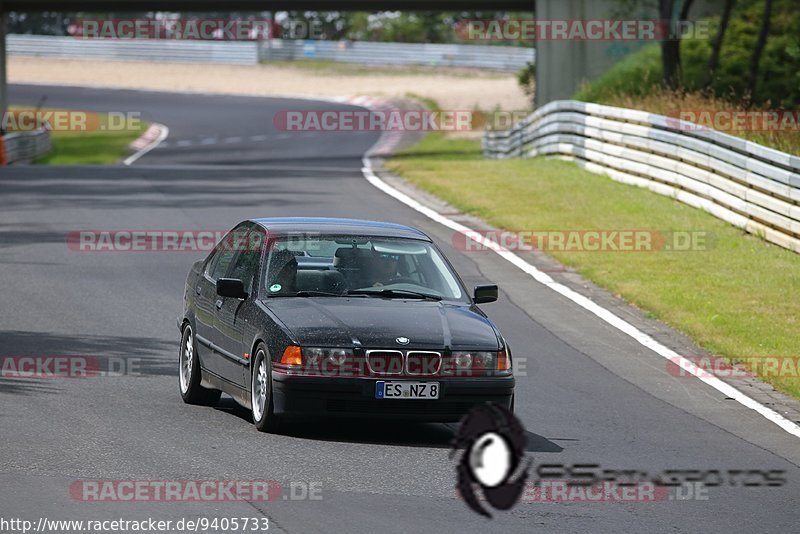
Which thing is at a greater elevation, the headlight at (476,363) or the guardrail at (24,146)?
the headlight at (476,363)

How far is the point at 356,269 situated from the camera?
10773 mm

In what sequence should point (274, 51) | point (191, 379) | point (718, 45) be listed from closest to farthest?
point (191, 379) → point (718, 45) → point (274, 51)

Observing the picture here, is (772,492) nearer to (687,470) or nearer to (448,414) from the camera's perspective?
(687,470)

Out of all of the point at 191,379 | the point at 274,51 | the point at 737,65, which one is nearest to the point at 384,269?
the point at 191,379

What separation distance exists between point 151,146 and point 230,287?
37.7 meters

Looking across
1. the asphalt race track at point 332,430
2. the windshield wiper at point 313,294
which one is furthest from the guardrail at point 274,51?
the windshield wiper at point 313,294

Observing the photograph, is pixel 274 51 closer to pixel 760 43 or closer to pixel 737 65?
pixel 737 65

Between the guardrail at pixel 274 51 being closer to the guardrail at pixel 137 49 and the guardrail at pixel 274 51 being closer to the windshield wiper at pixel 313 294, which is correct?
the guardrail at pixel 137 49

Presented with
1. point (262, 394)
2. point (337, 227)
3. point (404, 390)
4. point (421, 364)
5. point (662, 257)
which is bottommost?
point (662, 257)

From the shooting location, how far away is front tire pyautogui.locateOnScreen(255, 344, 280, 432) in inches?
386

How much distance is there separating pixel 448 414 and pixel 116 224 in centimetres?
1280

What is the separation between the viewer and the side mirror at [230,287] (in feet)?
34.5

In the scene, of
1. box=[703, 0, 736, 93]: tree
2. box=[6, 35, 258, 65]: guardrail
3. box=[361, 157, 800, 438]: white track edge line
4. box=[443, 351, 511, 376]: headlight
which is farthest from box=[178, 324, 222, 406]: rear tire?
box=[6, 35, 258, 65]: guardrail

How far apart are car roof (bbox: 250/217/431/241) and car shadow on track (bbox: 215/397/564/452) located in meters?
1.38
